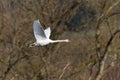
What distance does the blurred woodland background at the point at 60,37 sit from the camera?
1927cm

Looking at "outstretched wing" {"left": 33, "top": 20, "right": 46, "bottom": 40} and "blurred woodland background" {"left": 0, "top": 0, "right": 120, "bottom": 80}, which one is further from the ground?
"blurred woodland background" {"left": 0, "top": 0, "right": 120, "bottom": 80}

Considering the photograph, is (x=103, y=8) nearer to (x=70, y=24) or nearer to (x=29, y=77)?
(x=70, y=24)

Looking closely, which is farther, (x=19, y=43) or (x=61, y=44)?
(x=61, y=44)

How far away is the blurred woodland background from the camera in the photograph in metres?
19.3

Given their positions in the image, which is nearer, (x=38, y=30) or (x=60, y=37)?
(x=38, y=30)

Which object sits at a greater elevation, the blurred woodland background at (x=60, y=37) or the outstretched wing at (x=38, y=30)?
the blurred woodland background at (x=60, y=37)

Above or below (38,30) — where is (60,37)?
above

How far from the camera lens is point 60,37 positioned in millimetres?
20062

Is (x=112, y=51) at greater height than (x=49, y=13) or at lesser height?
lesser

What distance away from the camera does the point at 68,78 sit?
67.1ft

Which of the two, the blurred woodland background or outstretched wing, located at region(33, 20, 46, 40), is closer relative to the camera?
outstretched wing, located at region(33, 20, 46, 40)

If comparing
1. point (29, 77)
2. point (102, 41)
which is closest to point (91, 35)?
point (102, 41)

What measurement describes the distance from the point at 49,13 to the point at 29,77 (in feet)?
7.16

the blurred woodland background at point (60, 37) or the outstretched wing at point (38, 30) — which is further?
the blurred woodland background at point (60, 37)
